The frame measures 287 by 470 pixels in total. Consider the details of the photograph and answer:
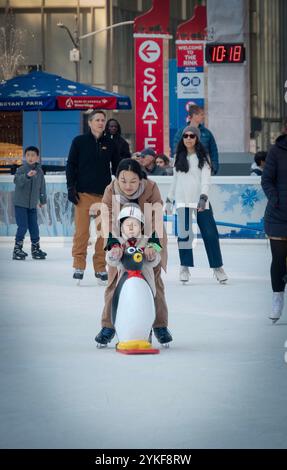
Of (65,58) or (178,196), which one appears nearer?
(178,196)

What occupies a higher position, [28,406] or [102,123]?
[102,123]

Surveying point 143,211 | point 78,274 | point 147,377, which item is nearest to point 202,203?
point 78,274

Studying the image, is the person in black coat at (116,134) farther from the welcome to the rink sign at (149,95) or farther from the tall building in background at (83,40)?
the tall building in background at (83,40)

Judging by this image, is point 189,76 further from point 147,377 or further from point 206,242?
point 147,377

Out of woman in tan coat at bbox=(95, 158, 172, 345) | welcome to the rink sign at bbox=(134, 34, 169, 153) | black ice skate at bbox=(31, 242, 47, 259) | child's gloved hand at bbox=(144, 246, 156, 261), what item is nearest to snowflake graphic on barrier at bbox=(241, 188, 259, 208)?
black ice skate at bbox=(31, 242, 47, 259)

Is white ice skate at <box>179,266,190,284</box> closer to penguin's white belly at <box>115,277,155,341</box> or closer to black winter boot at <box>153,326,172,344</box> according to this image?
black winter boot at <box>153,326,172,344</box>

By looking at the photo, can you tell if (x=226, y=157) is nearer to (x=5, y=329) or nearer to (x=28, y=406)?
(x=5, y=329)

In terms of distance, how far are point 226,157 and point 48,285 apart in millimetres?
13022

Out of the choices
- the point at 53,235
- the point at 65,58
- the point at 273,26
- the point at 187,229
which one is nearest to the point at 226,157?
the point at 53,235

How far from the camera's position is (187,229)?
16188 mm

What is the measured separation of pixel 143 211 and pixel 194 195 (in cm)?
546

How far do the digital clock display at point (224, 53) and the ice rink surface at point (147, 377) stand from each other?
1295 centimetres

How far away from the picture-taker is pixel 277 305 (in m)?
11.9

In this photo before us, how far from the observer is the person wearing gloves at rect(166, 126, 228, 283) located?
15586 mm
